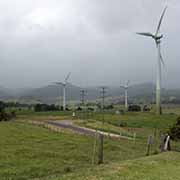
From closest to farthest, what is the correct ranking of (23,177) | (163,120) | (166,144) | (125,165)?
1. (23,177)
2. (125,165)
3. (166,144)
4. (163,120)

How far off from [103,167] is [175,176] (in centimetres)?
282

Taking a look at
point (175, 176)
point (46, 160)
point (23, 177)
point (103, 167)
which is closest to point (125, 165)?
point (103, 167)

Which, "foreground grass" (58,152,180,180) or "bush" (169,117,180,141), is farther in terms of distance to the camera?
"bush" (169,117,180,141)

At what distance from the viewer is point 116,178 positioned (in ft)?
46.2

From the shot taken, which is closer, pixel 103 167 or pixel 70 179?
pixel 70 179

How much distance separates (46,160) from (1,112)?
59.3m

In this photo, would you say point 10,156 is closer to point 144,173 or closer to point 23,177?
point 23,177

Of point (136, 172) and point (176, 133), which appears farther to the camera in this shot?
point (176, 133)

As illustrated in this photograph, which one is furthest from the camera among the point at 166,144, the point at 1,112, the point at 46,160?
the point at 1,112

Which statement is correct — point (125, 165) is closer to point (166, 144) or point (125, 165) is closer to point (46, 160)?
point (46, 160)

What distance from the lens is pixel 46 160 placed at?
21891 millimetres

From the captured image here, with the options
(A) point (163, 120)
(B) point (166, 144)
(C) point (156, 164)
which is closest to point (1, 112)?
(A) point (163, 120)

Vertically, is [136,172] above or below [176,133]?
below

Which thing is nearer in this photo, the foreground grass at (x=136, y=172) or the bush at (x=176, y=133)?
the foreground grass at (x=136, y=172)
